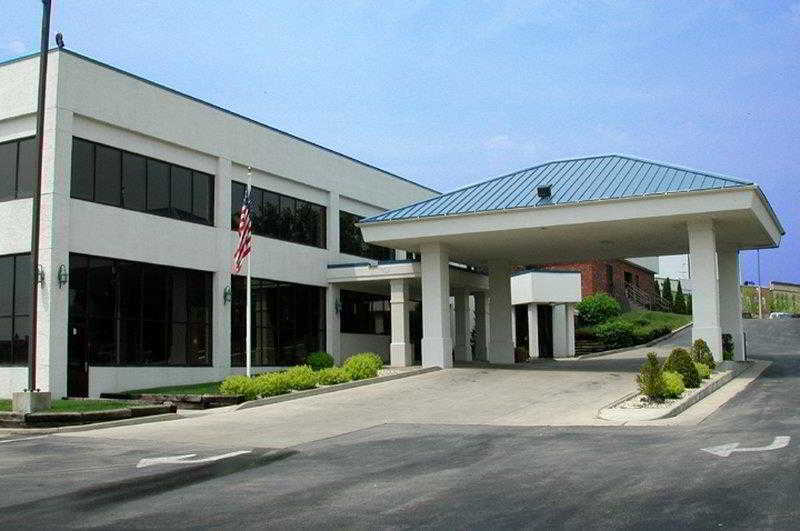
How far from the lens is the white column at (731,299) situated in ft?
106

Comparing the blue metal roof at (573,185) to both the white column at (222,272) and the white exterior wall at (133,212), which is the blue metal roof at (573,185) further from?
the white column at (222,272)

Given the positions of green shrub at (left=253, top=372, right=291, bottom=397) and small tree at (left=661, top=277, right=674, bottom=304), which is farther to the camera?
small tree at (left=661, top=277, right=674, bottom=304)

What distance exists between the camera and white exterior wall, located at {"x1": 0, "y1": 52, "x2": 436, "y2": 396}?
23734mm

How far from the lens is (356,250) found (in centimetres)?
3784

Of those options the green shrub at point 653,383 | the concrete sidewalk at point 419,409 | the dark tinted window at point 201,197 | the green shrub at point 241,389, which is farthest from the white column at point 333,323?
the green shrub at point 653,383

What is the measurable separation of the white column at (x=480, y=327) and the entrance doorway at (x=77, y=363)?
790 inches

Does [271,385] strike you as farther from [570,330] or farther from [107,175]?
[570,330]

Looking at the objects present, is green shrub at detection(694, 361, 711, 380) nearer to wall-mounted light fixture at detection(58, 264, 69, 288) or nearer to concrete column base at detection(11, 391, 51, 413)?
concrete column base at detection(11, 391, 51, 413)

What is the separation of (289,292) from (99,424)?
15.0m

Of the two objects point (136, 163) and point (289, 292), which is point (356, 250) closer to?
point (289, 292)

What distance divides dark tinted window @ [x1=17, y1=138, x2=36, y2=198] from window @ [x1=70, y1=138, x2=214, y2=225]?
1.24m

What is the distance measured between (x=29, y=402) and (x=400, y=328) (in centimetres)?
1589

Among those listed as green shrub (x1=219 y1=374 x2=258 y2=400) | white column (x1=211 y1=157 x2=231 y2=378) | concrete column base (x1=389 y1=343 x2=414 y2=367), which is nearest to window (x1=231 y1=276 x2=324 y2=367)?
white column (x1=211 y1=157 x2=231 y2=378)

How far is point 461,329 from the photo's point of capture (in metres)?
40.5
